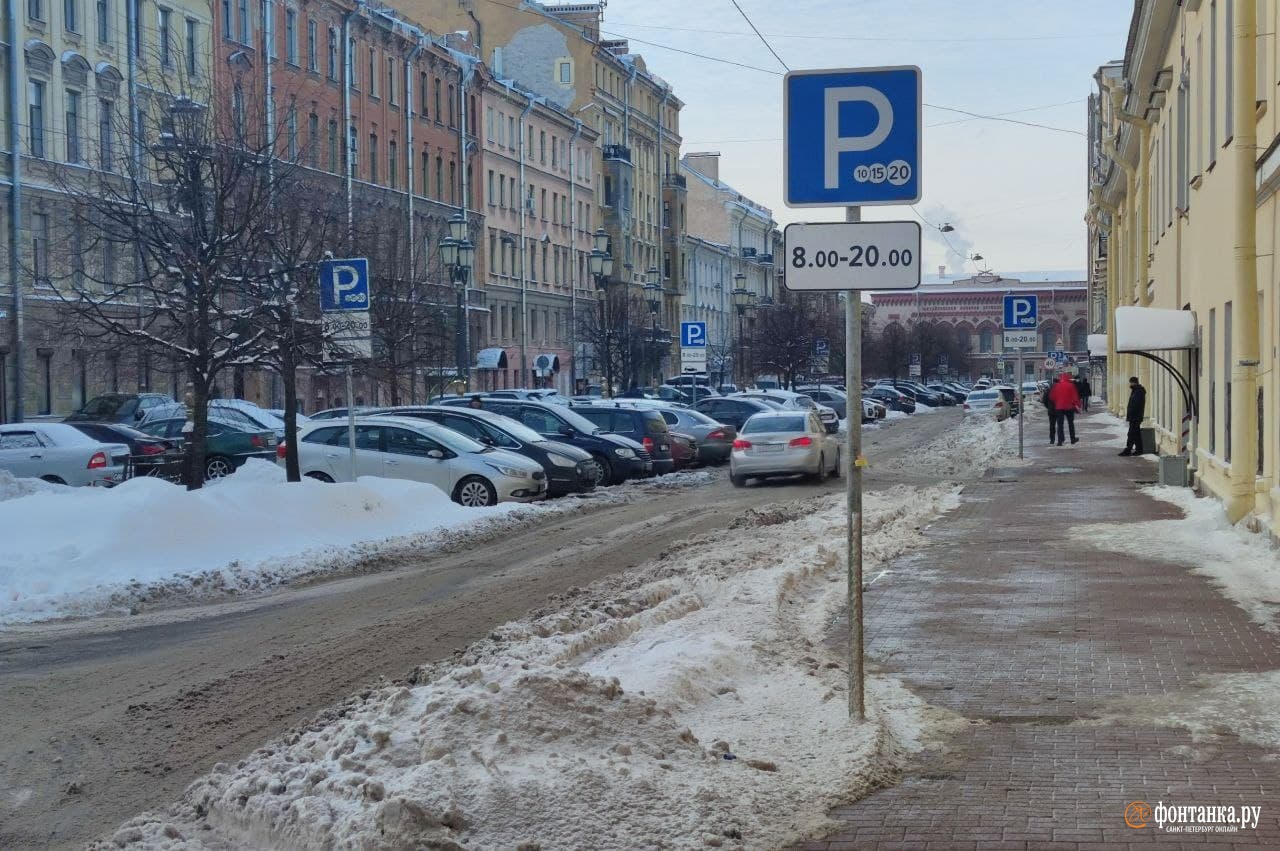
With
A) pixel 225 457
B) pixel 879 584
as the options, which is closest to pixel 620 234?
pixel 225 457

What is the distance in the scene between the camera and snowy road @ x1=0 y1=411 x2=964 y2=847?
7.15m

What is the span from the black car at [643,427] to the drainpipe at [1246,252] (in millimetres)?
16299

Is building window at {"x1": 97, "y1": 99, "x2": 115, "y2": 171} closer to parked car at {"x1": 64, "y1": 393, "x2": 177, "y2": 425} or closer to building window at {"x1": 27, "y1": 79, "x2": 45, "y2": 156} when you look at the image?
building window at {"x1": 27, "y1": 79, "x2": 45, "y2": 156}

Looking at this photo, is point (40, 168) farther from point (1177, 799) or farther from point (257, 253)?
point (1177, 799)

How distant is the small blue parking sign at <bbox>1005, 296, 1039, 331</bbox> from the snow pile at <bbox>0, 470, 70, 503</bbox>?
659 inches

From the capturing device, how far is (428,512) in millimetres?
20094

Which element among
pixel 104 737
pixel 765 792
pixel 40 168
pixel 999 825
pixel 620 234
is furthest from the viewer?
pixel 620 234

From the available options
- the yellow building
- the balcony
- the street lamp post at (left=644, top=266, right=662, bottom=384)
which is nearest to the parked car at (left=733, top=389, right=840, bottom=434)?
the yellow building

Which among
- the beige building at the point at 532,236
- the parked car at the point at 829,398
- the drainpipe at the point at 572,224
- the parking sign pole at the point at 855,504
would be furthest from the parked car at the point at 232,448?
the drainpipe at the point at 572,224

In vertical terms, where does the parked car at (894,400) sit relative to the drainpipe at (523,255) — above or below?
below

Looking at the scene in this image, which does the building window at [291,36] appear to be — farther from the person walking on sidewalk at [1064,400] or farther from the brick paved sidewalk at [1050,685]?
the brick paved sidewalk at [1050,685]

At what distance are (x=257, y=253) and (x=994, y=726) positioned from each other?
15252mm

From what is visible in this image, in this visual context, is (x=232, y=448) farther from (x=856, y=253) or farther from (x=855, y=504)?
(x=856, y=253)

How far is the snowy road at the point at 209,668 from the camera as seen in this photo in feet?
23.5
